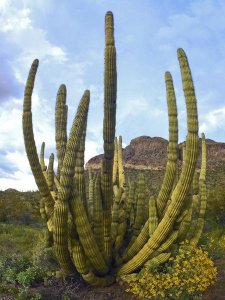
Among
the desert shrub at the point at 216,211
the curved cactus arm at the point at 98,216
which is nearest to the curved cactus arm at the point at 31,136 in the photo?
the curved cactus arm at the point at 98,216

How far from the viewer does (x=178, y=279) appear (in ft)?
25.6

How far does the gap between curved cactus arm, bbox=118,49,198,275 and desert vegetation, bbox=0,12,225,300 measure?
0.02 metres

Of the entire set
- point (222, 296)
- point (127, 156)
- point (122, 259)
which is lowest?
point (222, 296)

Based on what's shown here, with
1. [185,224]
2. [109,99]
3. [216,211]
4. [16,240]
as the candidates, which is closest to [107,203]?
[185,224]

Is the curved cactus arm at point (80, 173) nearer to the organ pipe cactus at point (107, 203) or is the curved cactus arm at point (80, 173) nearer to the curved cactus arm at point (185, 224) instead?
the organ pipe cactus at point (107, 203)

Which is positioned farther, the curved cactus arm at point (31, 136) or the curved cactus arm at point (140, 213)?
the curved cactus arm at point (140, 213)

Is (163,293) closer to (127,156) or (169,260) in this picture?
(169,260)

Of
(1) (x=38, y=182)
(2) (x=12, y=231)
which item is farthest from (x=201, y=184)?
(2) (x=12, y=231)

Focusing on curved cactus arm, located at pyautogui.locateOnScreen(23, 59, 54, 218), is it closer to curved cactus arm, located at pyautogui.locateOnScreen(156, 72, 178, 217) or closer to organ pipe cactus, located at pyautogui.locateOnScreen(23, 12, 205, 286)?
organ pipe cactus, located at pyautogui.locateOnScreen(23, 12, 205, 286)

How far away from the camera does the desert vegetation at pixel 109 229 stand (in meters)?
7.52

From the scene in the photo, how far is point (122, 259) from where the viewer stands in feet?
28.8

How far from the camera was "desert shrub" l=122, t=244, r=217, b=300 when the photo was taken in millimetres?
7754

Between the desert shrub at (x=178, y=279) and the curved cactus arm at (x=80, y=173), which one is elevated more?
the curved cactus arm at (x=80, y=173)

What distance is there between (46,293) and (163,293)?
2.03 m
